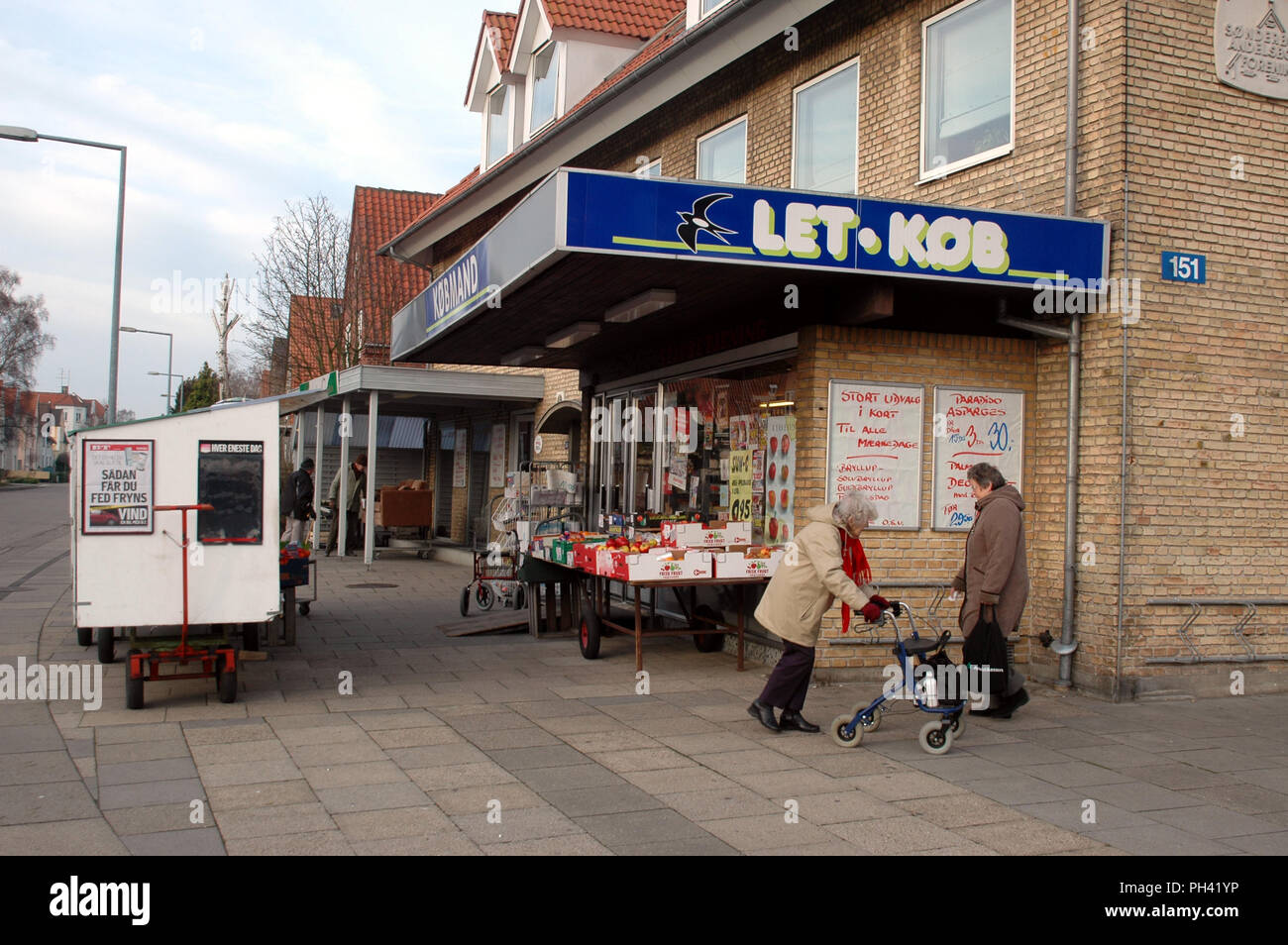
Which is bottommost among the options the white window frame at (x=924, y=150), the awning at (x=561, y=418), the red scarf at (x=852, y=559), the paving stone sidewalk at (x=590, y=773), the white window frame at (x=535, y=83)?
the paving stone sidewalk at (x=590, y=773)

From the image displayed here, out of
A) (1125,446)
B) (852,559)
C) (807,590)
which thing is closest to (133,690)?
(807,590)

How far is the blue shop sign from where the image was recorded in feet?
25.1

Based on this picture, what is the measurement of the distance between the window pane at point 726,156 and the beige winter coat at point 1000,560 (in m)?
7.08

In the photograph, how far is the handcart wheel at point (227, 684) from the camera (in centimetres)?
812

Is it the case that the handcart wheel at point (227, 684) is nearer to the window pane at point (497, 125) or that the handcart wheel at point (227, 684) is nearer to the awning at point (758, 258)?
the awning at point (758, 258)

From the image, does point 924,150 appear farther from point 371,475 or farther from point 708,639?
point 371,475

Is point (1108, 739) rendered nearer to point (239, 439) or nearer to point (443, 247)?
point (239, 439)

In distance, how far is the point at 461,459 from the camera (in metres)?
25.3

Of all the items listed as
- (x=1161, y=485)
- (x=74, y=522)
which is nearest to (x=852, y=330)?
(x=1161, y=485)

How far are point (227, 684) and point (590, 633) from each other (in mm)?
3505

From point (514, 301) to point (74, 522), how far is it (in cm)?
406

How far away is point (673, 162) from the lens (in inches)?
606

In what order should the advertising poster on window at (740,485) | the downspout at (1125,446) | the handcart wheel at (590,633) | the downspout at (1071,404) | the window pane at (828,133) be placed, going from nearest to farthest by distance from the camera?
the downspout at (1125,446)
the downspout at (1071,404)
the handcart wheel at (590,633)
the advertising poster on window at (740,485)
the window pane at (828,133)

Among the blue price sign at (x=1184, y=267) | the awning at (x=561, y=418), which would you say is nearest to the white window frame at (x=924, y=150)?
the blue price sign at (x=1184, y=267)
